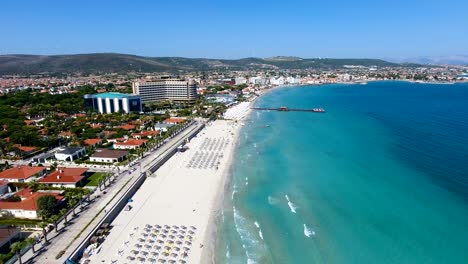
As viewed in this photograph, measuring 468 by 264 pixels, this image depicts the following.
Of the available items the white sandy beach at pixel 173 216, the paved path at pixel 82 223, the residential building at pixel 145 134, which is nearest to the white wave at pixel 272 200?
the white sandy beach at pixel 173 216

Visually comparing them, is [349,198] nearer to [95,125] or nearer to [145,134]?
[145,134]

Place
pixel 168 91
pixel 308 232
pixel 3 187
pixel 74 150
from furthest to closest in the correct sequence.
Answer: pixel 168 91 < pixel 74 150 < pixel 3 187 < pixel 308 232

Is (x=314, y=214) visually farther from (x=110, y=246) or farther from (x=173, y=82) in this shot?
(x=173, y=82)

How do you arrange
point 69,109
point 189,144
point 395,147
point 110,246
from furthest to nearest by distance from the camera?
point 69,109 → point 189,144 → point 395,147 → point 110,246

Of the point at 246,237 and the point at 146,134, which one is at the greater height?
the point at 146,134

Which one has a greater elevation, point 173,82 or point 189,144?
point 173,82

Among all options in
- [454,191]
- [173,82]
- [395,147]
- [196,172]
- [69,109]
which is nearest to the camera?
[454,191]

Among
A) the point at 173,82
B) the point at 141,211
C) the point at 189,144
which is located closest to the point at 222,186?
the point at 141,211

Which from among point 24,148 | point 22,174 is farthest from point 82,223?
point 24,148
